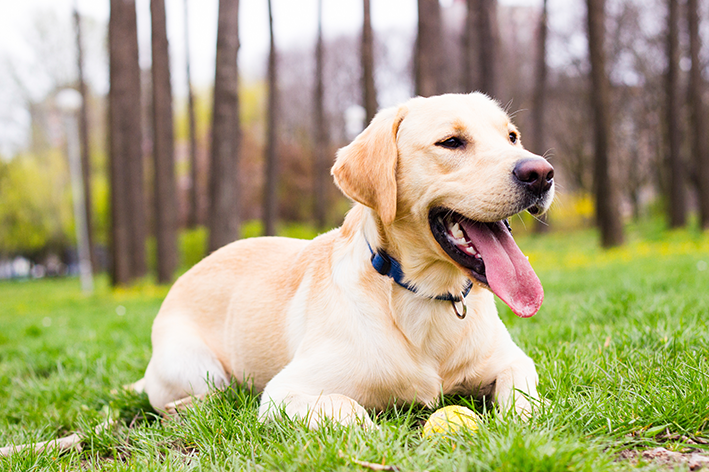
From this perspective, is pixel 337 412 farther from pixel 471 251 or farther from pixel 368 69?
pixel 368 69

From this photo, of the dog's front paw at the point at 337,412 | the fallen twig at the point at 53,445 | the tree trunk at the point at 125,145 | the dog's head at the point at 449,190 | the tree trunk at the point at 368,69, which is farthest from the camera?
the tree trunk at the point at 125,145

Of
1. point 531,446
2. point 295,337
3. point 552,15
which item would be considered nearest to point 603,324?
point 295,337

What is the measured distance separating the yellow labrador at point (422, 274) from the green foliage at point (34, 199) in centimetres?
3177

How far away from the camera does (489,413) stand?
2195 millimetres

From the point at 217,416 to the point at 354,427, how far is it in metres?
0.80

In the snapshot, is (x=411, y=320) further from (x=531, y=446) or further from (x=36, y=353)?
(x=36, y=353)

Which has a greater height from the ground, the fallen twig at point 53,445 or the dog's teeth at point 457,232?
the dog's teeth at point 457,232

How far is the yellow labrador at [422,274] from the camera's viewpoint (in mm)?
2352

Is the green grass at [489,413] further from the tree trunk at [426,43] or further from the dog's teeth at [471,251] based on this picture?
the tree trunk at [426,43]

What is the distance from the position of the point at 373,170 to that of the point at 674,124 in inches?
614

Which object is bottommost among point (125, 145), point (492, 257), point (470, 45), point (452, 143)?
point (125, 145)

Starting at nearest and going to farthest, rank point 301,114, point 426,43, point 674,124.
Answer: point 426,43
point 674,124
point 301,114

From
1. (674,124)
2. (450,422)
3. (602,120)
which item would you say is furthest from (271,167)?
(450,422)

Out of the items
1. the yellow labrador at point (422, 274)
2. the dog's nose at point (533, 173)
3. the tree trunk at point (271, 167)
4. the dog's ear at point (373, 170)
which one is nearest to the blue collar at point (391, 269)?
the yellow labrador at point (422, 274)
